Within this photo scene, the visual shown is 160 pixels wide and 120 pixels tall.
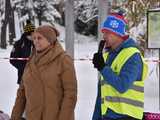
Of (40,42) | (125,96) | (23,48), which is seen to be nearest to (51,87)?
(40,42)

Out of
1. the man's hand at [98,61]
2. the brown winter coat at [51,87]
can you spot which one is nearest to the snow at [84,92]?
the brown winter coat at [51,87]

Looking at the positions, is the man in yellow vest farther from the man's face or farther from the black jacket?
the black jacket

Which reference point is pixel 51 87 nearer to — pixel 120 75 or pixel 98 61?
pixel 98 61

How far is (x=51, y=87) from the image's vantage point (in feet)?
14.6

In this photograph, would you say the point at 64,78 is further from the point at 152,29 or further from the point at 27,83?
the point at 152,29

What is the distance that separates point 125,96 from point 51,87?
29.4 inches

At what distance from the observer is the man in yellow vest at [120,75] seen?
12.8 feet

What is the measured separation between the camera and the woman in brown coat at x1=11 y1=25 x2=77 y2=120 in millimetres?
4449

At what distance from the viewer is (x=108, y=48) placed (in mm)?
4117

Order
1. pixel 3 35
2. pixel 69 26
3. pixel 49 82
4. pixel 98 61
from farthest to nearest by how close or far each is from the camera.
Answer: pixel 3 35 → pixel 69 26 → pixel 49 82 → pixel 98 61

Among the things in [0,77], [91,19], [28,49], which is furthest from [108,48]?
[91,19]

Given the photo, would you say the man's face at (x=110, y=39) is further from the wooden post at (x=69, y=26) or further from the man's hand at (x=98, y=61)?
the wooden post at (x=69, y=26)

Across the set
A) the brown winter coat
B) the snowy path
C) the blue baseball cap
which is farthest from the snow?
the blue baseball cap

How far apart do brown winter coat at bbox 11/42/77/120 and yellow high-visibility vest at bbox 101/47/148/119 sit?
0.47 m
